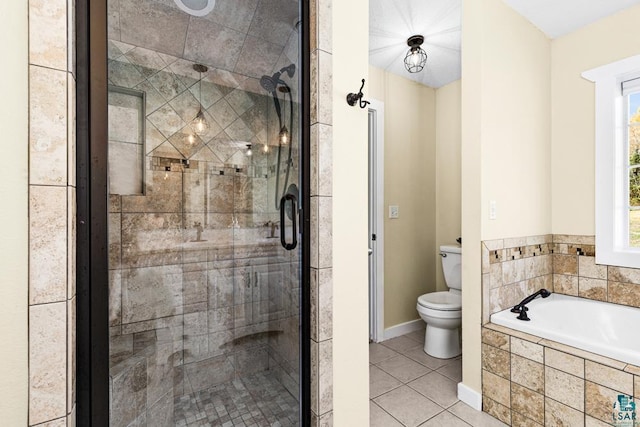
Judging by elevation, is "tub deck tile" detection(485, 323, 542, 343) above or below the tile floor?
above

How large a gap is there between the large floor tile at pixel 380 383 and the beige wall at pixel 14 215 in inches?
73.5

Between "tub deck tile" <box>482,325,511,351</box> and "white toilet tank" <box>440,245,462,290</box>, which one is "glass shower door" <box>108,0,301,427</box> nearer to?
"tub deck tile" <box>482,325,511,351</box>

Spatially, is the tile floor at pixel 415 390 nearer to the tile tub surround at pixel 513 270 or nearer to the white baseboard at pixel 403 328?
the white baseboard at pixel 403 328

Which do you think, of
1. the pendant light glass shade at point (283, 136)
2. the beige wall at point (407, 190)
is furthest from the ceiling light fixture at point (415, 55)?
the pendant light glass shade at point (283, 136)

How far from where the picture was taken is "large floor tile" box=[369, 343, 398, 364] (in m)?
2.47

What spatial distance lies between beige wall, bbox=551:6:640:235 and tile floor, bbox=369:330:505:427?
1528 millimetres

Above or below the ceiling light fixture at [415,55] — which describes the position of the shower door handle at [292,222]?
below

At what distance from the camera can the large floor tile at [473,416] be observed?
5.61 ft

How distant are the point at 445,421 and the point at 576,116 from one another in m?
2.44

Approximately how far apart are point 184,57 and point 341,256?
0.98 m

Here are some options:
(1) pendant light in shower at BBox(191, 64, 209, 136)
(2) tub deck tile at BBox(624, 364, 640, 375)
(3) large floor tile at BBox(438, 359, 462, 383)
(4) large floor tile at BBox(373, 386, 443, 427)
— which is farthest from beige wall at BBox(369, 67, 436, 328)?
(1) pendant light in shower at BBox(191, 64, 209, 136)

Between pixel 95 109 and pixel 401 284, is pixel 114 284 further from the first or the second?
pixel 401 284

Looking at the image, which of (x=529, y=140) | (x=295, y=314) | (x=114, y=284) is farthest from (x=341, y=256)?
(x=529, y=140)

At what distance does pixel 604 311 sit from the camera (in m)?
2.06
